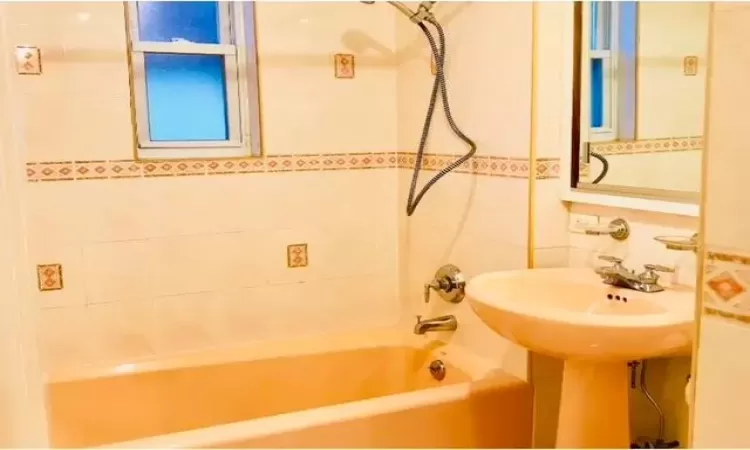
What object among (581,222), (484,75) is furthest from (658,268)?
(484,75)

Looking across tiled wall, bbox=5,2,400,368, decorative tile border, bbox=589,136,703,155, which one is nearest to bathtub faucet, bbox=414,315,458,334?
tiled wall, bbox=5,2,400,368

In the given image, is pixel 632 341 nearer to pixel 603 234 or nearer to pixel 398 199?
pixel 603 234

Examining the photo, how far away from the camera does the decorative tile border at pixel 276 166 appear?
1.98 meters

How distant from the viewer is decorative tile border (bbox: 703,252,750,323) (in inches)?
24.7

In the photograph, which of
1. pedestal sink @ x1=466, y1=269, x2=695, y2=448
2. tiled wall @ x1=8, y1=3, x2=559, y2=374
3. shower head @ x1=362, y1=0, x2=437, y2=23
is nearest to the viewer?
pedestal sink @ x1=466, y1=269, x2=695, y2=448

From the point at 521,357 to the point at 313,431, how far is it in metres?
0.63

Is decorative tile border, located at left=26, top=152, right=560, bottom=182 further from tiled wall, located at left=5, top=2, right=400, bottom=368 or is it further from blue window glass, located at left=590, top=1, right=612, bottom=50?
blue window glass, located at left=590, top=1, right=612, bottom=50

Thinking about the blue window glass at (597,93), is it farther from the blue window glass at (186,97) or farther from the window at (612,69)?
the blue window glass at (186,97)

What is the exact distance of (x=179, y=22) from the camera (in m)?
Result: 2.36

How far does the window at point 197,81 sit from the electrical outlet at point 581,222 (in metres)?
1.09

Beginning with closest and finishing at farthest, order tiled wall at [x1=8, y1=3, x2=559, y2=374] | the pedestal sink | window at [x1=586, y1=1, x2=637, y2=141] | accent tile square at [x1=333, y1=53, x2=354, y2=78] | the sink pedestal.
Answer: the pedestal sink, the sink pedestal, window at [x1=586, y1=1, x2=637, y2=141], tiled wall at [x1=8, y1=3, x2=559, y2=374], accent tile square at [x1=333, y1=53, x2=354, y2=78]

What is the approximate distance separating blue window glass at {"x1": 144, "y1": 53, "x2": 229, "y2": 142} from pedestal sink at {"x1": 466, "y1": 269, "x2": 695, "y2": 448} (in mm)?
1204

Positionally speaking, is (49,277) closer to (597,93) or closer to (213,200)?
(213,200)

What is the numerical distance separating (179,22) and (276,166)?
1.90ft
